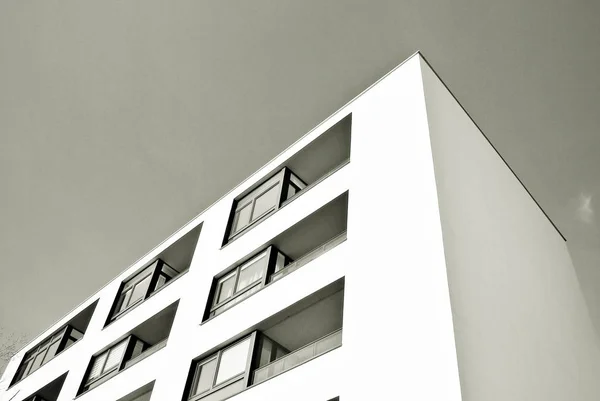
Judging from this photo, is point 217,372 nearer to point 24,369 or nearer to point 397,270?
point 397,270

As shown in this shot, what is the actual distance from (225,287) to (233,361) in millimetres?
3113

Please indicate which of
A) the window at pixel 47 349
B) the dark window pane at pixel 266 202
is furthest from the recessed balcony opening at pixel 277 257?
the window at pixel 47 349

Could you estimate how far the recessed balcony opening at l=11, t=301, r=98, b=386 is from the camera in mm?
23812

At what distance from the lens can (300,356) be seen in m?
11.2

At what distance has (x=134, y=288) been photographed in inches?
846

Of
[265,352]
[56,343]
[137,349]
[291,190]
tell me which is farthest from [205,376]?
[56,343]

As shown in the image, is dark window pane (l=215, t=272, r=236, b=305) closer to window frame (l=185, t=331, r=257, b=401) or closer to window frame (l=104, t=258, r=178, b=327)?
window frame (l=185, t=331, r=257, b=401)

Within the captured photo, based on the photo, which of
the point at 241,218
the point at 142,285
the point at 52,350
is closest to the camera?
the point at 241,218

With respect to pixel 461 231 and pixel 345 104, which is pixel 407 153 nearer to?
pixel 461 231

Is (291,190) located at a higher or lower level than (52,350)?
higher

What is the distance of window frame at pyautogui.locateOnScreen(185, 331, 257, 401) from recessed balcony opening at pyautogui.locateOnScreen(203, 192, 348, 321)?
1.16 meters

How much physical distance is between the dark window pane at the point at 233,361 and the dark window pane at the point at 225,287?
→ 2185mm

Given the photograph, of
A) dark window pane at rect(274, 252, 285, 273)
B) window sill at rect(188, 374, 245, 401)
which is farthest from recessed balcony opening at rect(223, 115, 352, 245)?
window sill at rect(188, 374, 245, 401)

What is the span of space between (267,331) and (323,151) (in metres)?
6.50
